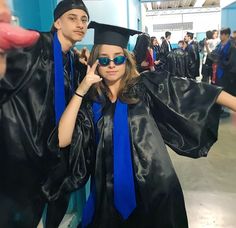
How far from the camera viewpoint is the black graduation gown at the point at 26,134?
140 cm

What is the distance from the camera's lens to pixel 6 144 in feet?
4.65

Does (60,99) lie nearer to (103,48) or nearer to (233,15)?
(103,48)

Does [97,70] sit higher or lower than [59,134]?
higher

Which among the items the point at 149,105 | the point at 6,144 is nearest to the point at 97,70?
the point at 149,105

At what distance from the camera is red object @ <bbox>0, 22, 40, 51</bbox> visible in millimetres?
671

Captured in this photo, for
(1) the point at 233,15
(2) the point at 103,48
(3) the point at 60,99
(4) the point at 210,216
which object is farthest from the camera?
(1) the point at 233,15

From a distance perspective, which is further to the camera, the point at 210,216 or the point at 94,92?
the point at 210,216

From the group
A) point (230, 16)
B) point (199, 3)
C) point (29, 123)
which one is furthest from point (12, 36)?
point (199, 3)

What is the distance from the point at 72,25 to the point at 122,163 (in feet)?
2.44

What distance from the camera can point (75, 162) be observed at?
1683 millimetres

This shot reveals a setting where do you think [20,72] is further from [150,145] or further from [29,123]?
[150,145]

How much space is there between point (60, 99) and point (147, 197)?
67 centimetres

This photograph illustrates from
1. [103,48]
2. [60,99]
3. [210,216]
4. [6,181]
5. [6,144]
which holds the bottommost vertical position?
[210,216]

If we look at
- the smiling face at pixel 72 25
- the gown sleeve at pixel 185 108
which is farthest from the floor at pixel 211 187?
the smiling face at pixel 72 25
